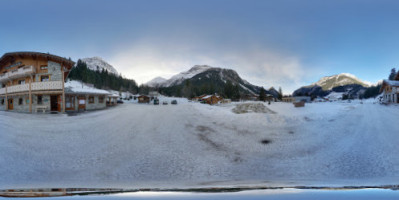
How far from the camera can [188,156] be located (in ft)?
15.9

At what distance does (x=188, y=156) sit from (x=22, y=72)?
426 inches

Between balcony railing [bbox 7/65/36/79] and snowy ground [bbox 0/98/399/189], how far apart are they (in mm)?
2478

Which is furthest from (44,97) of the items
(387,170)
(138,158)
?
(387,170)

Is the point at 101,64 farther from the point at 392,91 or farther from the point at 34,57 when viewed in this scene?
the point at 392,91

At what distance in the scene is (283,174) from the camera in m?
3.89

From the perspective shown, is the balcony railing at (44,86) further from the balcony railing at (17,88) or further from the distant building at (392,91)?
the distant building at (392,91)

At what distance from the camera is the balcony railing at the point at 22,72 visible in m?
8.16

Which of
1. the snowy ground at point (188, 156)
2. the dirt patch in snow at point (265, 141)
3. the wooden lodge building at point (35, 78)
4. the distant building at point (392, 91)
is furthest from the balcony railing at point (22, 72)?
the distant building at point (392, 91)

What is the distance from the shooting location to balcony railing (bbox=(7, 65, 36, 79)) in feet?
26.8

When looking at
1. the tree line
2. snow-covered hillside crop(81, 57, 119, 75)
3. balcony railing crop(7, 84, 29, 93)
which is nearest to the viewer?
balcony railing crop(7, 84, 29, 93)

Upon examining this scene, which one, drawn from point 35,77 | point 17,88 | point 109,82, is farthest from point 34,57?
point 109,82

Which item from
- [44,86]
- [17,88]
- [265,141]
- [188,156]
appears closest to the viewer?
[188,156]

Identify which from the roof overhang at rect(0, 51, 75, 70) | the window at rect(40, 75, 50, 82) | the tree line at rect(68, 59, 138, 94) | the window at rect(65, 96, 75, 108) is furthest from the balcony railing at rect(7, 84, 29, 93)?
the tree line at rect(68, 59, 138, 94)

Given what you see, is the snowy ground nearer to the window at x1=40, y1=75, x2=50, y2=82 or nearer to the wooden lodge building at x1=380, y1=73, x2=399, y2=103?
the window at x1=40, y1=75, x2=50, y2=82
